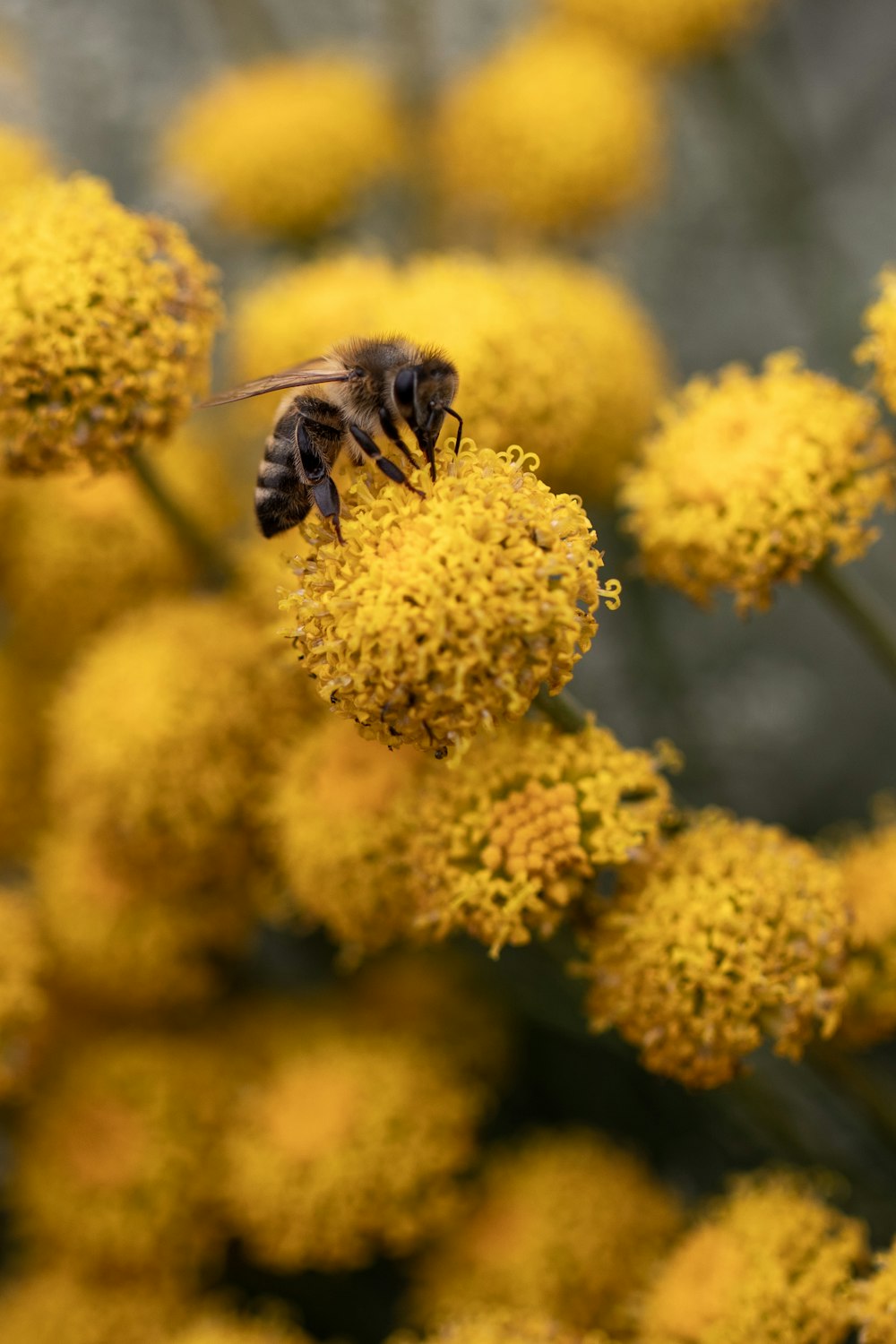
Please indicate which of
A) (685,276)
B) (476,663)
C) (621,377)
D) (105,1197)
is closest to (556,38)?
(685,276)

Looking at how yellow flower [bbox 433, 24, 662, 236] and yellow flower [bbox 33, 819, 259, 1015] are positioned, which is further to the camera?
yellow flower [bbox 433, 24, 662, 236]

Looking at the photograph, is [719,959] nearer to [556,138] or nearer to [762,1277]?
[762,1277]

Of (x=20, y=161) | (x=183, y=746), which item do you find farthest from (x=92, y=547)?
(x=20, y=161)

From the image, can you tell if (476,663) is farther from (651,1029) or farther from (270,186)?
(270,186)

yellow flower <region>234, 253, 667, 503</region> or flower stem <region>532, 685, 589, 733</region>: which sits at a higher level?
yellow flower <region>234, 253, 667, 503</region>

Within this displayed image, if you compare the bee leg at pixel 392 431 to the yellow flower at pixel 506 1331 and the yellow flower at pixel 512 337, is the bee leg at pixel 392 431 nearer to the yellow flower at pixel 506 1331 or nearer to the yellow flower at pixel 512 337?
the yellow flower at pixel 512 337

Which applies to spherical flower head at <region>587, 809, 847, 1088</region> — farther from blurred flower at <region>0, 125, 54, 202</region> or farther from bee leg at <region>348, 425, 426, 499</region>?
blurred flower at <region>0, 125, 54, 202</region>

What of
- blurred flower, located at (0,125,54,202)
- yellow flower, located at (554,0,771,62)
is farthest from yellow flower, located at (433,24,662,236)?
blurred flower, located at (0,125,54,202)
